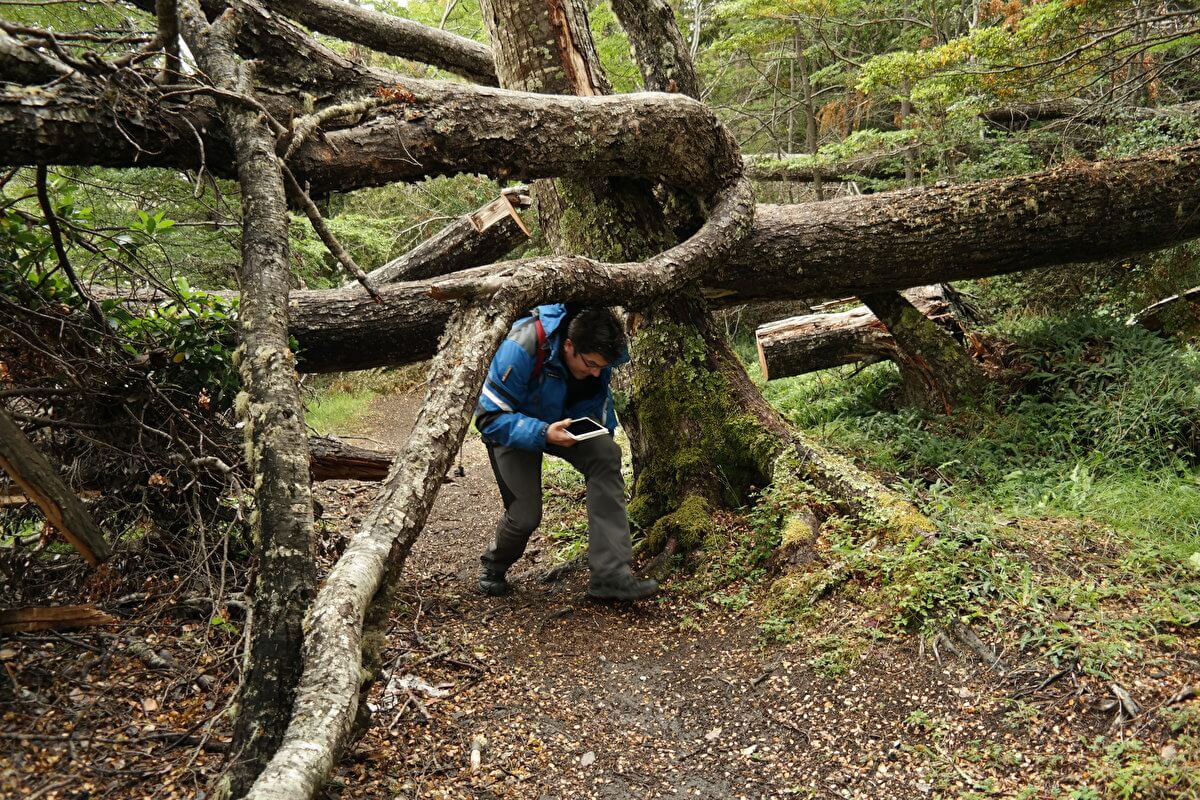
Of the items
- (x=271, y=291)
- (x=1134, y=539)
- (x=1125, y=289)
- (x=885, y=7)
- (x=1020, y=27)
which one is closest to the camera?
(x=271, y=291)

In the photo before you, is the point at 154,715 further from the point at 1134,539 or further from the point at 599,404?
the point at 1134,539

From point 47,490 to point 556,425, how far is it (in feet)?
7.71

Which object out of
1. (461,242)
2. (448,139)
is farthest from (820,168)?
(448,139)

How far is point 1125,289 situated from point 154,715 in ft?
25.8

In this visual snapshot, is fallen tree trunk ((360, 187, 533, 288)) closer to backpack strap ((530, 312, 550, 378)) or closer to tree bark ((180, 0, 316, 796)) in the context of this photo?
backpack strap ((530, 312, 550, 378))

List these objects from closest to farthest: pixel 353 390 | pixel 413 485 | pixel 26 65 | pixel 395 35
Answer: pixel 26 65, pixel 413 485, pixel 395 35, pixel 353 390

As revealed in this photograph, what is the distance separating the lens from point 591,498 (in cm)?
436

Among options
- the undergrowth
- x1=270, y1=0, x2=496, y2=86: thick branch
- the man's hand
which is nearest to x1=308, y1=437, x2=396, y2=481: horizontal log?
the man's hand

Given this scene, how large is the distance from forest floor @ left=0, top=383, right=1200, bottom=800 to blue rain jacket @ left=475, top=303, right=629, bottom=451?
110 centimetres

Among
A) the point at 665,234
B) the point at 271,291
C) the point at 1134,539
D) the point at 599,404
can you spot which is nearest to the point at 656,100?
the point at 665,234

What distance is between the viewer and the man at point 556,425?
4.12m

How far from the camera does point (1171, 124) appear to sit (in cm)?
711

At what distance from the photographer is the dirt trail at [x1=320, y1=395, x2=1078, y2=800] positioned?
2.82m

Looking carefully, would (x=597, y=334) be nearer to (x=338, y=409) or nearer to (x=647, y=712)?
(x=647, y=712)
